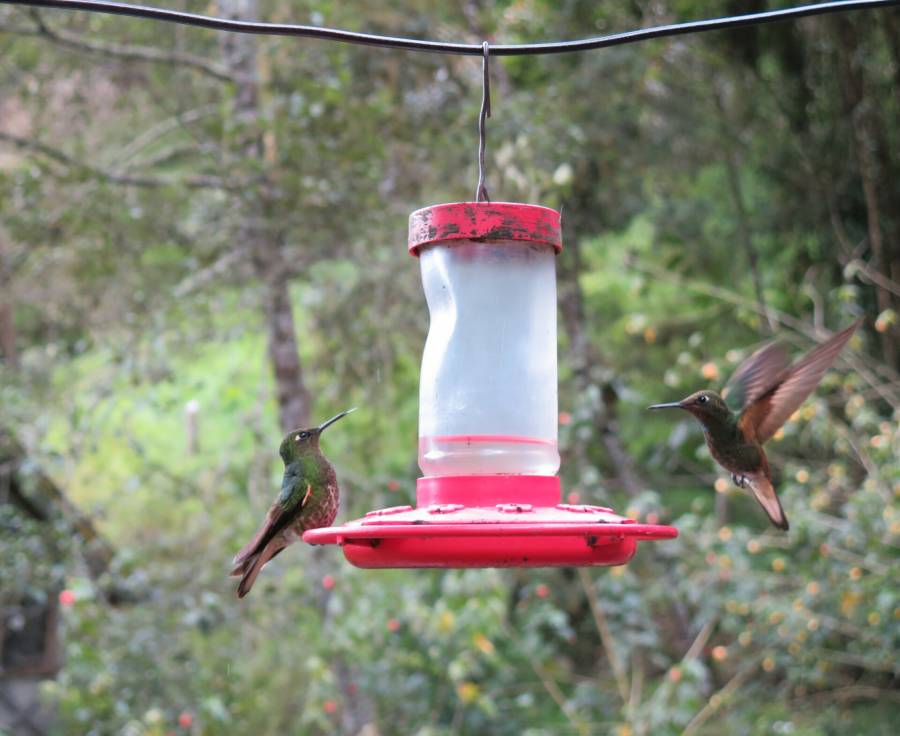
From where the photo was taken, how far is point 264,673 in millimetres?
6355

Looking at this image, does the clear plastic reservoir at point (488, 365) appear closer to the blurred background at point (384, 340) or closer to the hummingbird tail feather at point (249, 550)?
the hummingbird tail feather at point (249, 550)

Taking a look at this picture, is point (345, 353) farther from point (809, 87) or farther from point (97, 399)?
point (809, 87)

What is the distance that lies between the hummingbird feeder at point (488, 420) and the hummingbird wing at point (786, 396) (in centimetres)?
71

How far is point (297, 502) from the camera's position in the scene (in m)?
2.53

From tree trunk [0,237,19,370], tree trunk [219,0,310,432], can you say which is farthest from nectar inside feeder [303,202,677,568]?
tree trunk [0,237,19,370]

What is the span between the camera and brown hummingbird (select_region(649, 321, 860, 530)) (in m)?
3.11

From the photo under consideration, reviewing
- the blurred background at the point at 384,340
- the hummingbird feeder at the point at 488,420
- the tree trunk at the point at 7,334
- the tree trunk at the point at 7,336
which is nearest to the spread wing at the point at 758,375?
the hummingbird feeder at the point at 488,420

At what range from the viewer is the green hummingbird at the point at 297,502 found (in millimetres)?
2424

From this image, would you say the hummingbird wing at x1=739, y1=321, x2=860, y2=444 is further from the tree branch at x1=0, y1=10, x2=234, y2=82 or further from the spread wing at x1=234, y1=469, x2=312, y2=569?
the tree branch at x1=0, y1=10, x2=234, y2=82

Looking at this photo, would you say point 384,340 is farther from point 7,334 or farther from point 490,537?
point 490,537

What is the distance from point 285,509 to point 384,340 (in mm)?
4234

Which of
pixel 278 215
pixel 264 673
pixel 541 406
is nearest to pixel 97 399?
pixel 278 215

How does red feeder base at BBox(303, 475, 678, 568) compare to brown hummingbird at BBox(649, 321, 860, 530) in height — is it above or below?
below

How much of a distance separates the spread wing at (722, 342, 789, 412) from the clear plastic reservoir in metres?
0.80
